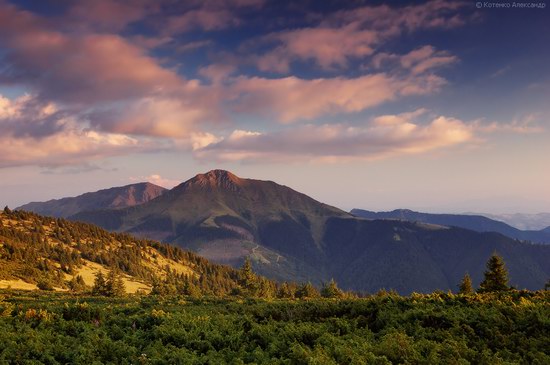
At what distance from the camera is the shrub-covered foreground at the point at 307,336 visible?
12.6 m

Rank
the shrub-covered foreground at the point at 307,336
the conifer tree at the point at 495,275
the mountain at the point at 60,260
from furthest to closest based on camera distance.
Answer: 1. the mountain at the point at 60,260
2. the conifer tree at the point at 495,275
3. the shrub-covered foreground at the point at 307,336

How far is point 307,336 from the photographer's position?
612 inches

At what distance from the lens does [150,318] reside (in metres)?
18.2

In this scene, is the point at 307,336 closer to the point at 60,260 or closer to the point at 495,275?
the point at 495,275

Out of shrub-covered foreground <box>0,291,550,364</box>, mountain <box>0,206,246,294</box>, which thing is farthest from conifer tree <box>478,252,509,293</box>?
mountain <box>0,206,246,294</box>

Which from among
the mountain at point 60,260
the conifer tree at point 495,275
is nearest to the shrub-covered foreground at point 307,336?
the conifer tree at point 495,275

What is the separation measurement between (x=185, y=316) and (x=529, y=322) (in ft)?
51.3

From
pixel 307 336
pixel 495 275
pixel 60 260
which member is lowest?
pixel 60 260

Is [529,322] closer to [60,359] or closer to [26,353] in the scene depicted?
[60,359]

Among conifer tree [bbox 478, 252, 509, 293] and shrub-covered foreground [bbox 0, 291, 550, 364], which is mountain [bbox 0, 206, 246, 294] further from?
conifer tree [bbox 478, 252, 509, 293]

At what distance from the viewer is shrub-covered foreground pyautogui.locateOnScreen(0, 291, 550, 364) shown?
12648 mm

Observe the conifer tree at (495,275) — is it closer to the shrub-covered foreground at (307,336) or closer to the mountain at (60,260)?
the shrub-covered foreground at (307,336)

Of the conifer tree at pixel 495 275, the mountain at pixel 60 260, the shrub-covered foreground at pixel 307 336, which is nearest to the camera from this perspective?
the shrub-covered foreground at pixel 307 336

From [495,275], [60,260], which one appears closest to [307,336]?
[495,275]
